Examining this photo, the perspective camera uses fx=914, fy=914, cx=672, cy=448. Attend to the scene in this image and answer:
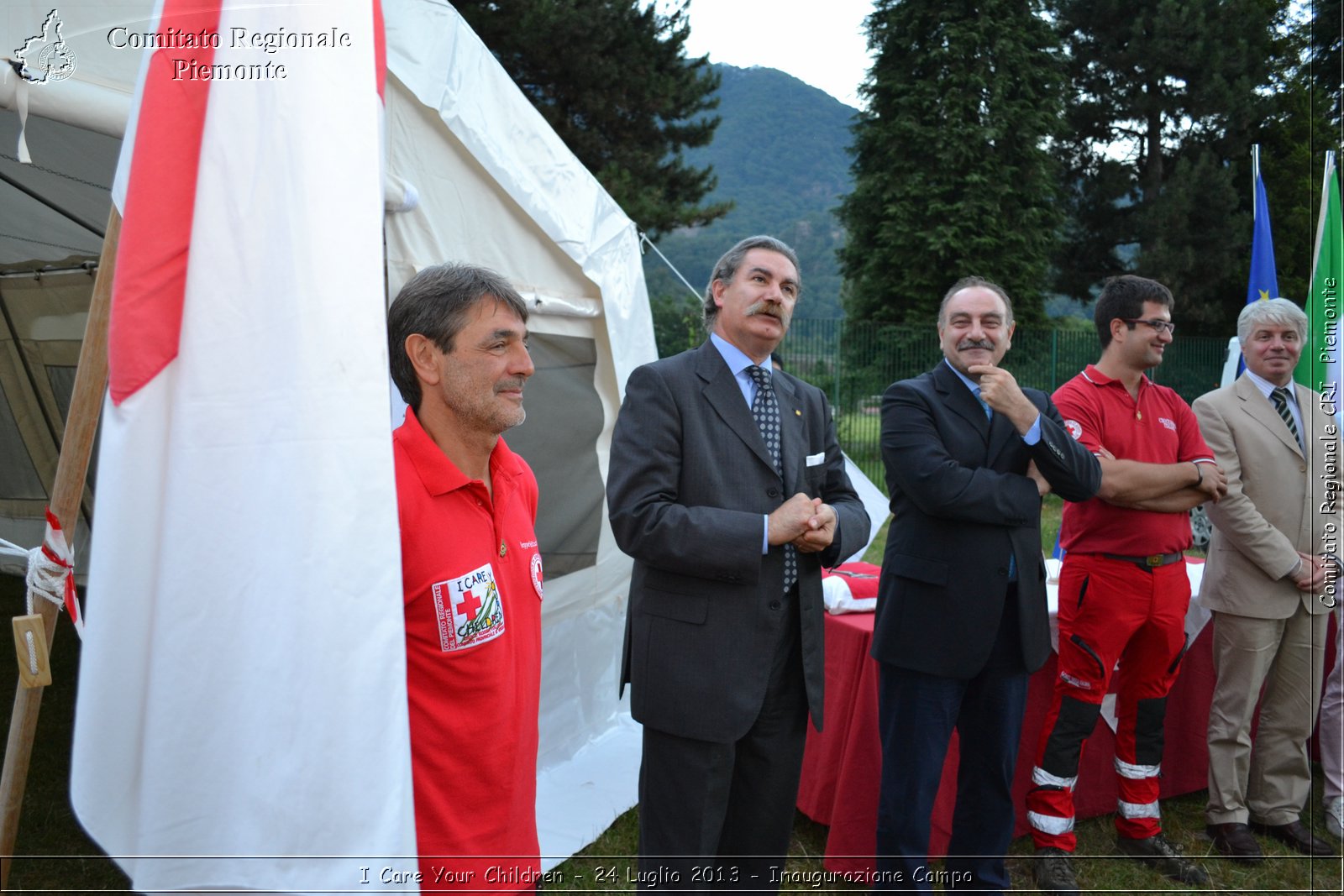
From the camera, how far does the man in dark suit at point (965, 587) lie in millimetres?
2670

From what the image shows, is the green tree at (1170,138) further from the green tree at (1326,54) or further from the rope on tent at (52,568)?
the rope on tent at (52,568)

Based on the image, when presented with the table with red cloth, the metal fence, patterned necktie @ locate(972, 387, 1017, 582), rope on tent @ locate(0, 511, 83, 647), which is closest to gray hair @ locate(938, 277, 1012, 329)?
patterned necktie @ locate(972, 387, 1017, 582)

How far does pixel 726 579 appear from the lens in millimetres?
2178

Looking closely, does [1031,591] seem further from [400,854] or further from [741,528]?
[400,854]

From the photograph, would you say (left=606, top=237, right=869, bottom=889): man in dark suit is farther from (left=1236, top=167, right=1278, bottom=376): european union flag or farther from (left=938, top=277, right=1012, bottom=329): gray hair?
(left=1236, top=167, right=1278, bottom=376): european union flag

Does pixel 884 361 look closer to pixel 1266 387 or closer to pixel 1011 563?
pixel 1266 387

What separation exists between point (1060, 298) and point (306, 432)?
99.1 feet

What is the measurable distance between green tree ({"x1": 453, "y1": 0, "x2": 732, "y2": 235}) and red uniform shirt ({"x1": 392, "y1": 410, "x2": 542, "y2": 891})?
13297 mm

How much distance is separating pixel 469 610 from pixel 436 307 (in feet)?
1.81

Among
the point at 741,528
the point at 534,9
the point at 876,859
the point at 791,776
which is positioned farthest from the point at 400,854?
the point at 534,9

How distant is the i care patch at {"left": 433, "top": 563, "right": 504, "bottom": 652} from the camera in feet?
5.13

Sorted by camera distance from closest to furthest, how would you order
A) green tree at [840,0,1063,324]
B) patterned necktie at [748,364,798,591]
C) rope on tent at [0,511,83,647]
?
rope on tent at [0,511,83,647] → patterned necktie at [748,364,798,591] → green tree at [840,0,1063,324]

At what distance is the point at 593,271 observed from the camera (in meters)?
3.89

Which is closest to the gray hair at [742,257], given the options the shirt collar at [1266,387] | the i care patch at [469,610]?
the i care patch at [469,610]
